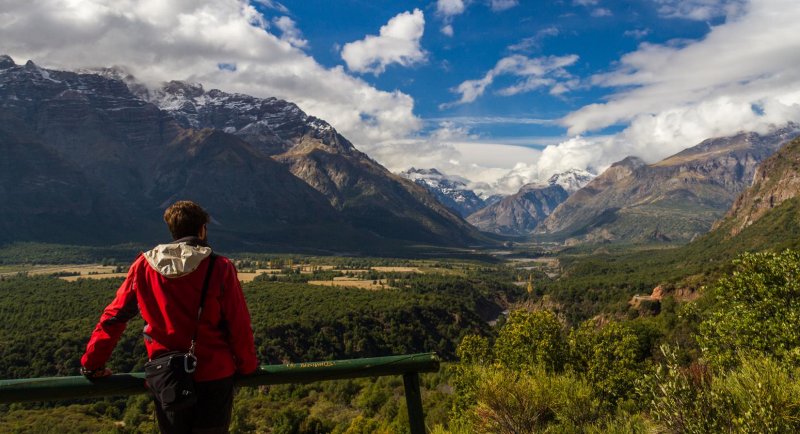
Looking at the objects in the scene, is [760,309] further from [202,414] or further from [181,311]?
[181,311]

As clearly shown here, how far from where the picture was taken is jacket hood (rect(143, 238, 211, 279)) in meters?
4.77

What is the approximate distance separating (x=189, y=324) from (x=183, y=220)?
1.17 meters

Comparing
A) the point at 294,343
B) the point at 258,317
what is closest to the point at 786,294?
the point at 294,343

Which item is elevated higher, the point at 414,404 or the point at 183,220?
the point at 183,220

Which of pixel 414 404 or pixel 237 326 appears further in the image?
pixel 414 404

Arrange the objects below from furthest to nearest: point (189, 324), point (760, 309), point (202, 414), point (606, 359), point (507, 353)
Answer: point (507, 353) → point (606, 359) → point (760, 309) → point (189, 324) → point (202, 414)

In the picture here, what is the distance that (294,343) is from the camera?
4525 inches

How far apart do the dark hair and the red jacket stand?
270 mm

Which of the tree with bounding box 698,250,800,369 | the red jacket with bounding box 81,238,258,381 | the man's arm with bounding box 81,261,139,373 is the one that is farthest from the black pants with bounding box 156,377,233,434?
the tree with bounding box 698,250,800,369

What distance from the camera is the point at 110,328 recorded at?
16.0ft

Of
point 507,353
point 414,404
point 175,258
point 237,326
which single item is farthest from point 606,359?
point 175,258

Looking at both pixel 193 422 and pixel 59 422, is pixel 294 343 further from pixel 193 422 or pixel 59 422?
pixel 193 422

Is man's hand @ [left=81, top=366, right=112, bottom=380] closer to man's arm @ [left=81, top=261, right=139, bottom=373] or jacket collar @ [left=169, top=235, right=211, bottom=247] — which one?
man's arm @ [left=81, top=261, right=139, bottom=373]

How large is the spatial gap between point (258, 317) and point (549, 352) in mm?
111930
